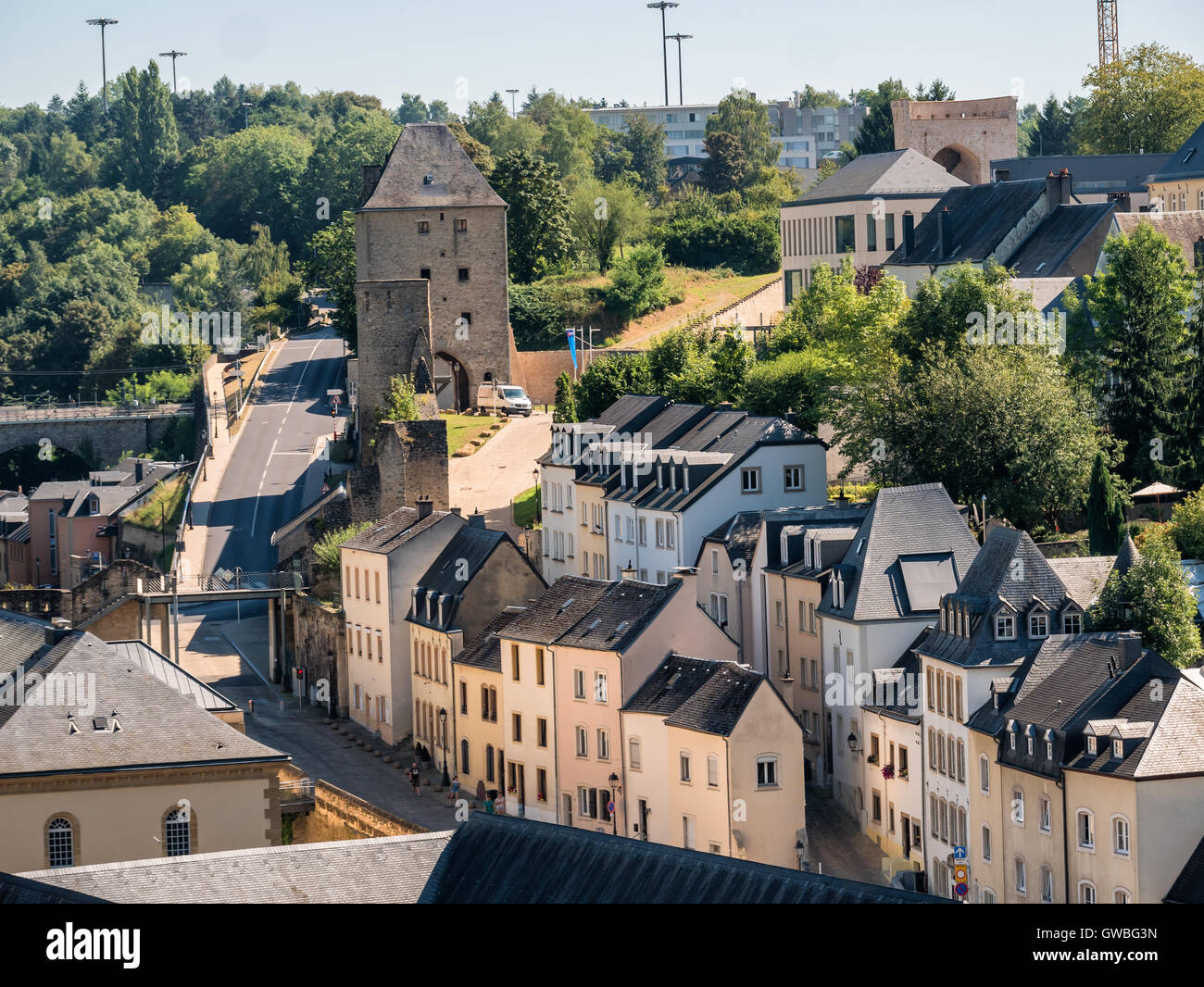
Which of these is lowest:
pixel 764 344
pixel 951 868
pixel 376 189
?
pixel 951 868

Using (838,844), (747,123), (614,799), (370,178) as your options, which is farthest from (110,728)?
(747,123)

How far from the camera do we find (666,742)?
51.1 metres

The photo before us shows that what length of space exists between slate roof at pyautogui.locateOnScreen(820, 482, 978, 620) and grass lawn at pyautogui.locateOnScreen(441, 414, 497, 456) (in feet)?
107

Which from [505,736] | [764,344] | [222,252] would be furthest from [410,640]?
[222,252]

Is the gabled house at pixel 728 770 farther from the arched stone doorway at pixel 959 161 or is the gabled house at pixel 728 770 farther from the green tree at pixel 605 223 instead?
the green tree at pixel 605 223

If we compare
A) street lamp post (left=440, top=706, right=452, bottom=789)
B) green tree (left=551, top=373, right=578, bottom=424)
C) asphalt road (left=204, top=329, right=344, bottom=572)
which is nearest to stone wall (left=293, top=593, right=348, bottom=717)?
asphalt road (left=204, top=329, right=344, bottom=572)

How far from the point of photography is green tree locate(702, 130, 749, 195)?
15062 cm

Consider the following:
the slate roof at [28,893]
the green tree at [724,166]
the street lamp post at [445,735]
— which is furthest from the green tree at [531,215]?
the slate roof at [28,893]

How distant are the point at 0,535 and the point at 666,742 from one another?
70.9 m

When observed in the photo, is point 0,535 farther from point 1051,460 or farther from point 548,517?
point 1051,460

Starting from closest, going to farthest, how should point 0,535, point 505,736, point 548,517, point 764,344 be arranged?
1. point 505,736
2. point 548,517
3. point 764,344
4. point 0,535

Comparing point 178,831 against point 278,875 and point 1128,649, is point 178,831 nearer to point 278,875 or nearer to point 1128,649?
point 278,875

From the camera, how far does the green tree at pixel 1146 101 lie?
356 ft

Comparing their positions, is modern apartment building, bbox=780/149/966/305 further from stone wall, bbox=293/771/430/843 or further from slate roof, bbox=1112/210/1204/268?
stone wall, bbox=293/771/430/843
